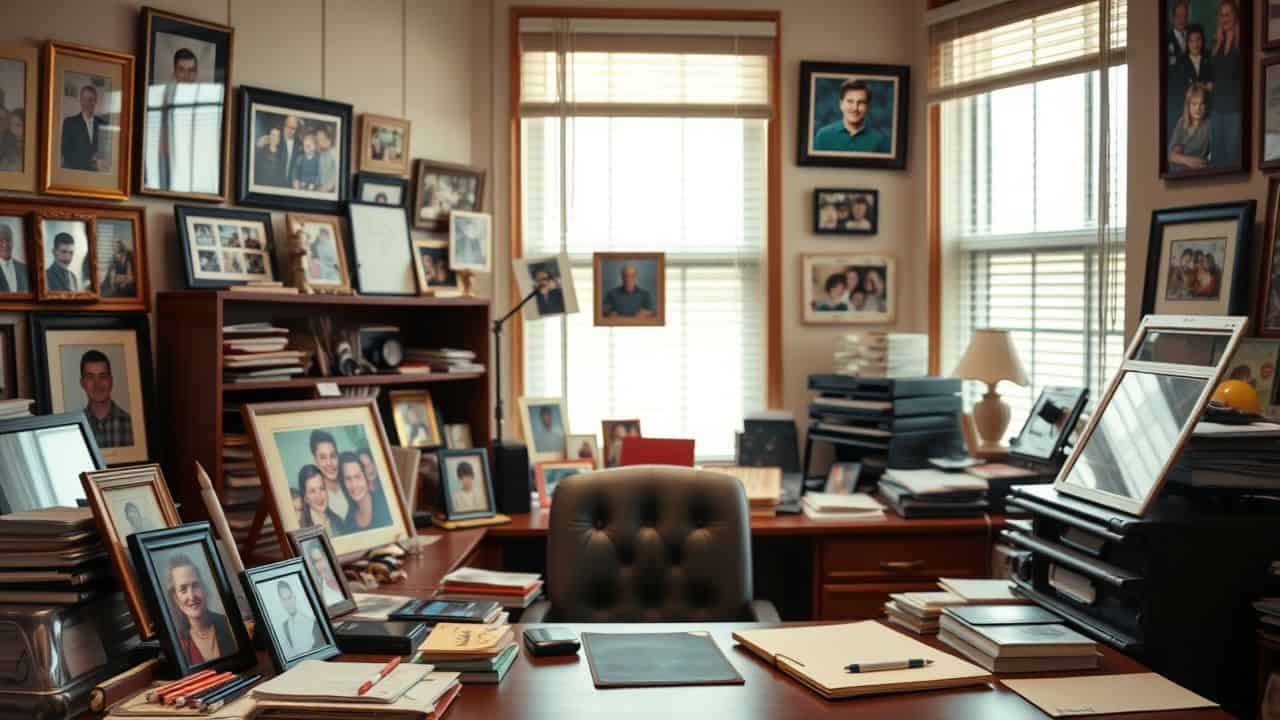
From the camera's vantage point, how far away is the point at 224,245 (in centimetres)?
323

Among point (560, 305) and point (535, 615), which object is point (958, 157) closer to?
point (560, 305)

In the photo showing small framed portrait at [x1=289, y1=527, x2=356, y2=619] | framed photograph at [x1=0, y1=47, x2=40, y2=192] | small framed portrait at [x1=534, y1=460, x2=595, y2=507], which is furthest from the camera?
small framed portrait at [x1=534, y1=460, x2=595, y2=507]

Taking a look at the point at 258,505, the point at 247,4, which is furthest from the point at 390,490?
the point at 247,4

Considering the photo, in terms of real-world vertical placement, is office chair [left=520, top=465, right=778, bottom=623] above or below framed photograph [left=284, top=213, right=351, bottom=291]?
below

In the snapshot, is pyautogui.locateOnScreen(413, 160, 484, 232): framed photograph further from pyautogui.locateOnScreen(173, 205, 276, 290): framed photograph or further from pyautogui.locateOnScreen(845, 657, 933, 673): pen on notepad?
pyautogui.locateOnScreen(845, 657, 933, 673): pen on notepad

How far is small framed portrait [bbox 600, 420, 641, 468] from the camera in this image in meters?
4.21

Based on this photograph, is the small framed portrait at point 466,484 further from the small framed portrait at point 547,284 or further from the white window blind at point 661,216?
the white window blind at point 661,216

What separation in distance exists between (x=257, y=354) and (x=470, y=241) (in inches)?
43.8

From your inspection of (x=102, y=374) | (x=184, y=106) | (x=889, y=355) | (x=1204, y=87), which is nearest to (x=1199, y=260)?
(x=1204, y=87)

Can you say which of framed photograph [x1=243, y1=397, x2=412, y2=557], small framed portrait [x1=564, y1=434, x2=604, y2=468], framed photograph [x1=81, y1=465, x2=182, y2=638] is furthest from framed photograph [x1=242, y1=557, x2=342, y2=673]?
small framed portrait [x1=564, y1=434, x2=604, y2=468]

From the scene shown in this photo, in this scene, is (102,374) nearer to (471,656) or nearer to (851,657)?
(471,656)

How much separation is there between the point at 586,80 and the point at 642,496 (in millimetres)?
2060

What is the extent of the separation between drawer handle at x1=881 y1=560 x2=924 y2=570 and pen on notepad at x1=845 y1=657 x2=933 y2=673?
1638 mm

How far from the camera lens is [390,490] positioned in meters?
3.20
